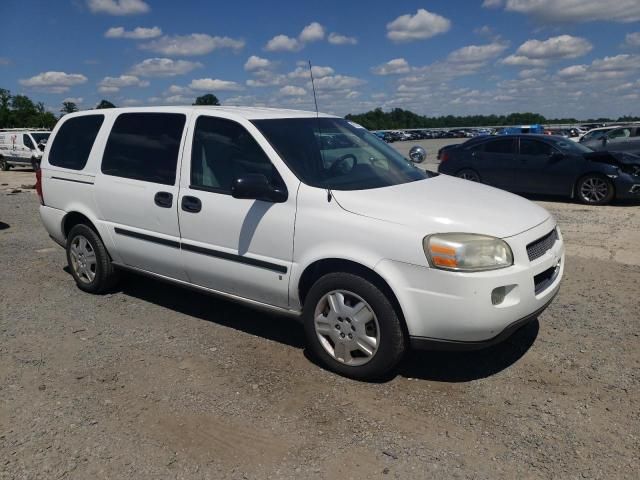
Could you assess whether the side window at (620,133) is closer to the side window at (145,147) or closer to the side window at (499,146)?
the side window at (499,146)

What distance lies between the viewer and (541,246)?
11.8ft

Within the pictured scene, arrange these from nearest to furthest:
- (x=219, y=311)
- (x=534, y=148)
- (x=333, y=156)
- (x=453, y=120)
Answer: (x=333, y=156), (x=219, y=311), (x=534, y=148), (x=453, y=120)

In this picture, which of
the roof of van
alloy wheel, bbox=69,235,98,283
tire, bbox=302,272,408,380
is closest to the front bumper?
tire, bbox=302,272,408,380

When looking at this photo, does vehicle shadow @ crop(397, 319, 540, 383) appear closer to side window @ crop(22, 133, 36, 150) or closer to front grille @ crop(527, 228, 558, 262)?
front grille @ crop(527, 228, 558, 262)

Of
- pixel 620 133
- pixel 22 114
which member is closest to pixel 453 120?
pixel 22 114

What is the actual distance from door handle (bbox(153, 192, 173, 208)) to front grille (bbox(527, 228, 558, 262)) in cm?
265

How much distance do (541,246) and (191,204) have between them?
8.25 feet

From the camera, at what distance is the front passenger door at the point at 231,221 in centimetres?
378

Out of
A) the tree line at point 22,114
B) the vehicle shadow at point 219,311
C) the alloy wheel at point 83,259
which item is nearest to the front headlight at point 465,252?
the vehicle shadow at point 219,311

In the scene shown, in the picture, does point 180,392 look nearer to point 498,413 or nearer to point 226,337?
point 226,337

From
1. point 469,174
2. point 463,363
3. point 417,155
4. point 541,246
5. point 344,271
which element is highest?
point 417,155

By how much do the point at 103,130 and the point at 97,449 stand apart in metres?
3.12

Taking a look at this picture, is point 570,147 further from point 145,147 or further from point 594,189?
point 145,147

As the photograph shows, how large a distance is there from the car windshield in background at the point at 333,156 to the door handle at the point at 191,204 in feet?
2.38
